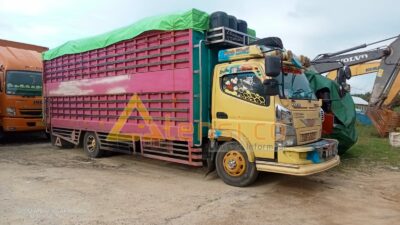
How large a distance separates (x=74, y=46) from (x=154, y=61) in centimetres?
345

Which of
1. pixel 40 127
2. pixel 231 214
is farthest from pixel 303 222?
pixel 40 127

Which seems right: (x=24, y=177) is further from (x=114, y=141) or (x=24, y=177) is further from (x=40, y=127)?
(x=40, y=127)

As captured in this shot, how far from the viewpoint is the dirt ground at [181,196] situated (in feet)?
15.9

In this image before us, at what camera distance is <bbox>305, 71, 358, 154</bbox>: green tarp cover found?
8.48m

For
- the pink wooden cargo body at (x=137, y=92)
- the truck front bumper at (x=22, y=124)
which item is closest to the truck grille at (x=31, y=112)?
the truck front bumper at (x=22, y=124)

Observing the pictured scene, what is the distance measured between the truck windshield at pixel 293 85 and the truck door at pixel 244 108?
0.33 meters

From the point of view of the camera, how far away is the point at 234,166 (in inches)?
248

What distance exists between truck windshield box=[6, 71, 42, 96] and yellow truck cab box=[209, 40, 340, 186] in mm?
8669

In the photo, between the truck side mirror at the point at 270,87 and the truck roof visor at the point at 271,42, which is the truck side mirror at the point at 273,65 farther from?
the truck roof visor at the point at 271,42

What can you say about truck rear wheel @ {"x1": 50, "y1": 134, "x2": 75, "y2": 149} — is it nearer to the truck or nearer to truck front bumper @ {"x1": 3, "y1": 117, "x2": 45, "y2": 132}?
truck front bumper @ {"x1": 3, "y1": 117, "x2": 45, "y2": 132}

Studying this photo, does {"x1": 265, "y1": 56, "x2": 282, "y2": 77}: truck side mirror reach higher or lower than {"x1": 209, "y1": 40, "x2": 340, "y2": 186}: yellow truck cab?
higher

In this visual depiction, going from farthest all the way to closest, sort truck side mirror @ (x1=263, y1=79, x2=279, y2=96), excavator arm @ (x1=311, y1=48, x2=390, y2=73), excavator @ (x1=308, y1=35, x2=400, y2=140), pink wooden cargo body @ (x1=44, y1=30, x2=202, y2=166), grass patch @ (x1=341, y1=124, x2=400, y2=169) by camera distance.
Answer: excavator @ (x1=308, y1=35, x2=400, y2=140) < excavator arm @ (x1=311, y1=48, x2=390, y2=73) < grass patch @ (x1=341, y1=124, x2=400, y2=169) < pink wooden cargo body @ (x1=44, y1=30, x2=202, y2=166) < truck side mirror @ (x1=263, y1=79, x2=279, y2=96)

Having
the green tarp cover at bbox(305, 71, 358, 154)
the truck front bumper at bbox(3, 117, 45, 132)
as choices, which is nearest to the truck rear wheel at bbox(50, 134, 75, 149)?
the truck front bumper at bbox(3, 117, 45, 132)

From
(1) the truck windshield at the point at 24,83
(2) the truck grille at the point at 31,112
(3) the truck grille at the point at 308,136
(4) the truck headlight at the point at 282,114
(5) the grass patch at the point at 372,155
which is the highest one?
(1) the truck windshield at the point at 24,83
